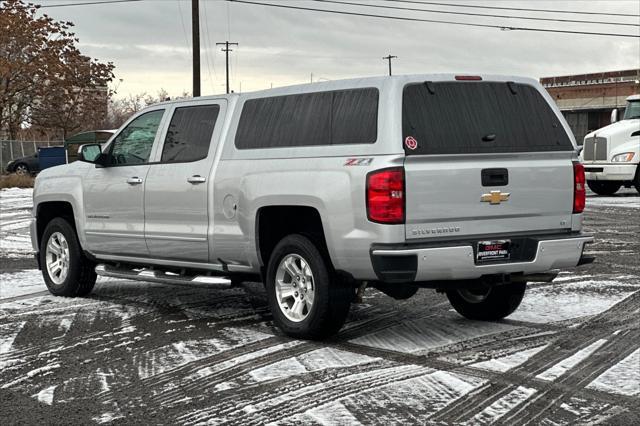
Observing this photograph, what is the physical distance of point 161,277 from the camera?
8500 mm

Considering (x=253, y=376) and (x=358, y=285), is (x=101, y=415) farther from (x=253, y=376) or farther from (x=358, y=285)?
(x=358, y=285)

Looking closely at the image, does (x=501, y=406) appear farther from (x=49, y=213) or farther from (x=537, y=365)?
(x=49, y=213)

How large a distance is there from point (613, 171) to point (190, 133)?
18.7m

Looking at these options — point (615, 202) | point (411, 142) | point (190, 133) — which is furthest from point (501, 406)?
point (615, 202)

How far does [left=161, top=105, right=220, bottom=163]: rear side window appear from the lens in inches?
323

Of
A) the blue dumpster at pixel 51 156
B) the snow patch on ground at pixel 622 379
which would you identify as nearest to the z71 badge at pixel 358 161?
the snow patch on ground at pixel 622 379

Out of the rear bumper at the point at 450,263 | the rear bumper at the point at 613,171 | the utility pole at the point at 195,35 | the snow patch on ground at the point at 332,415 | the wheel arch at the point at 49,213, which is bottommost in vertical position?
the snow patch on ground at the point at 332,415

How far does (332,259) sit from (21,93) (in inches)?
1890

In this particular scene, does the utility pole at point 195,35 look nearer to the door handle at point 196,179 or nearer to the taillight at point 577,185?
the door handle at point 196,179

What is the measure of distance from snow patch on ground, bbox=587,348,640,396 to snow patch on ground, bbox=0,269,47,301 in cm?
636

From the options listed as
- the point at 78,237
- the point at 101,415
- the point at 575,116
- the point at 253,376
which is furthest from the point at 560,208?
the point at 575,116

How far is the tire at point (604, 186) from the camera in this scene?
25953 millimetres

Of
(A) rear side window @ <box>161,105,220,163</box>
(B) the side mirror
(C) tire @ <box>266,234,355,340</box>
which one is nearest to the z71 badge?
(C) tire @ <box>266,234,355,340</box>

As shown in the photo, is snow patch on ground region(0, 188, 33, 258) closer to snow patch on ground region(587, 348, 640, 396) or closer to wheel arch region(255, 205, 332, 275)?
wheel arch region(255, 205, 332, 275)
